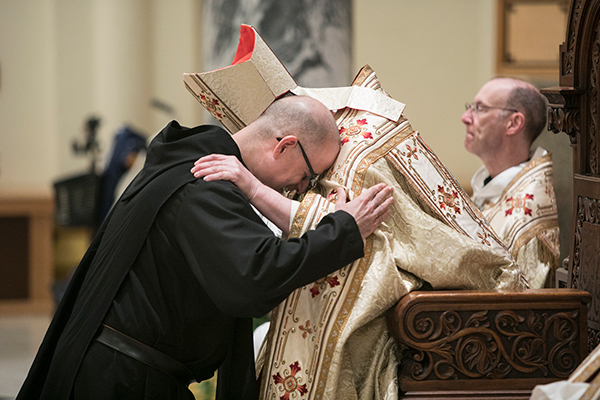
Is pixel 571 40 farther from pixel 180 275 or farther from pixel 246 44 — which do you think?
pixel 180 275

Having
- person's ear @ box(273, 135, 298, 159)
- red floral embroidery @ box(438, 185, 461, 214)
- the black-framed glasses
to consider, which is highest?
person's ear @ box(273, 135, 298, 159)

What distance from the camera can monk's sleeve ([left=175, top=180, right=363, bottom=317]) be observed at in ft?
7.22

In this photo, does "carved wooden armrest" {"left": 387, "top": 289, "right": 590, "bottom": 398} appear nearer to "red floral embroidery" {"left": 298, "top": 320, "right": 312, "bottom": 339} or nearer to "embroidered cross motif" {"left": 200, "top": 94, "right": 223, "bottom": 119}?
"red floral embroidery" {"left": 298, "top": 320, "right": 312, "bottom": 339}

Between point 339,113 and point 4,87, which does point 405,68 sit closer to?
point 4,87

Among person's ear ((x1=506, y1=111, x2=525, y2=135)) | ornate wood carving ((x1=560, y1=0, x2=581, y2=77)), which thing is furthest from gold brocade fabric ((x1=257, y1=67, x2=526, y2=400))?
person's ear ((x1=506, y1=111, x2=525, y2=135))

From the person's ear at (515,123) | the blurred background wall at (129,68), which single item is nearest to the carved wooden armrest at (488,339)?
the person's ear at (515,123)

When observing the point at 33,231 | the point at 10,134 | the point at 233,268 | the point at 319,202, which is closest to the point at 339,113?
the point at 319,202

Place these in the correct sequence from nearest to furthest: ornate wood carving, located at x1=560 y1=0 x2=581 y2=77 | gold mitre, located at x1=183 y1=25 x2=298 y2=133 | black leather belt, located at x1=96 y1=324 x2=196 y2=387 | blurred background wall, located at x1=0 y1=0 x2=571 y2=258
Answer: black leather belt, located at x1=96 y1=324 x2=196 y2=387 < gold mitre, located at x1=183 y1=25 x2=298 y2=133 < ornate wood carving, located at x1=560 y1=0 x2=581 y2=77 < blurred background wall, located at x1=0 y1=0 x2=571 y2=258

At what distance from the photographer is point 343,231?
2307 mm

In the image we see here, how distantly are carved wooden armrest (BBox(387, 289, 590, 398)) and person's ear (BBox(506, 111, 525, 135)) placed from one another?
4.93 feet

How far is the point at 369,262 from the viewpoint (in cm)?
247

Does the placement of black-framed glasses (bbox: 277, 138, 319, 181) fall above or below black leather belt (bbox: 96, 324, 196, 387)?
above

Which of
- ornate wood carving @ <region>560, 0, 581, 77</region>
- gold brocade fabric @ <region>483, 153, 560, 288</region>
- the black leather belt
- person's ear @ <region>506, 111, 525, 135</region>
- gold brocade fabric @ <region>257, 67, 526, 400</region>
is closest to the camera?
the black leather belt

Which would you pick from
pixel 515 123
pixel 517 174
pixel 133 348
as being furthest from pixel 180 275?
pixel 515 123
